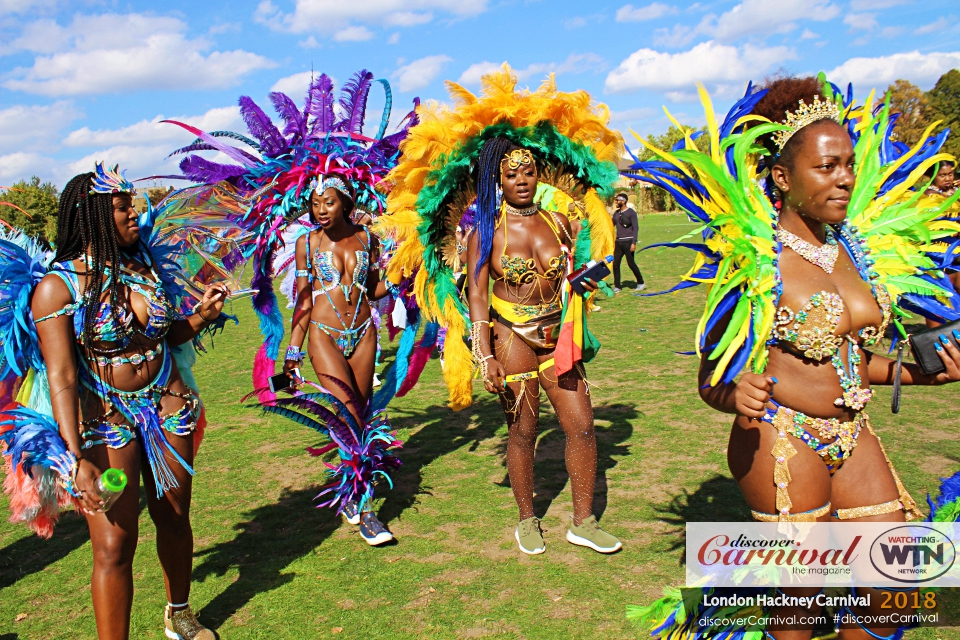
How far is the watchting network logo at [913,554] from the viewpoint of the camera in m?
2.76

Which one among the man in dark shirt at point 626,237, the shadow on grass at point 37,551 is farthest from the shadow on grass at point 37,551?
the man in dark shirt at point 626,237

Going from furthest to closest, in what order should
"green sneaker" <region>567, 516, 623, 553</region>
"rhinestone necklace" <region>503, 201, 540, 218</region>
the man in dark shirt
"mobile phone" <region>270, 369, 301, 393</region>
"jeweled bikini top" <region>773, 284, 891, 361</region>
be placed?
the man in dark shirt
"mobile phone" <region>270, 369, 301, 393</region>
"rhinestone necklace" <region>503, 201, 540, 218</region>
"green sneaker" <region>567, 516, 623, 553</region>
"jeweled bikini top" <region>773, 284, 891, 361</region>

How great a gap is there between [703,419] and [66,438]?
5.08m

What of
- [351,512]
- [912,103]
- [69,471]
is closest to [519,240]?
[351,512]

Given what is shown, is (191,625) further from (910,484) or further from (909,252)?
(910,484)

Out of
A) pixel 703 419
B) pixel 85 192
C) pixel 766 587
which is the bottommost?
pixel 703 419

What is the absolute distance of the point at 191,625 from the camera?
367 cm

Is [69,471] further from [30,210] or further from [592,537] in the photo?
[30,210]

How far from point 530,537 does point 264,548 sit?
1750mm

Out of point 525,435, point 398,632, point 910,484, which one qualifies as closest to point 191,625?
point 398,632

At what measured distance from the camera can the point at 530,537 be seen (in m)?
4.42

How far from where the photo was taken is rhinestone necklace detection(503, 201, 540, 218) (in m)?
4.49

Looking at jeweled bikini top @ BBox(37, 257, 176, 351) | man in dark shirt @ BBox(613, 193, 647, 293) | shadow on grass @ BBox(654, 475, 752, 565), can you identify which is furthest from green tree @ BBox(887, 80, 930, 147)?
jeweled bikini top @ BBox(37, 257, 176, 351)

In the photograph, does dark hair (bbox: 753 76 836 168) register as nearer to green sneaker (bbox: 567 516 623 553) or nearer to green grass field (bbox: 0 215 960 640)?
green grass field (bbox: 0 215 960 640)
